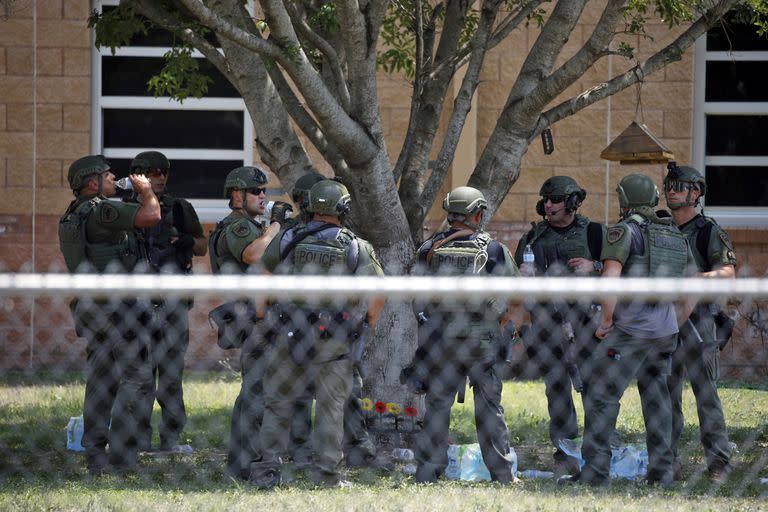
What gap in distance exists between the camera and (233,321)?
693 centimetres

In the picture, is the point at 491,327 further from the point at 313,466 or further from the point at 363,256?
the point at 313,466

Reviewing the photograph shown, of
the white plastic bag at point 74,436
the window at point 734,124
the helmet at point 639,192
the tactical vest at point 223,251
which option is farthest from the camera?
the window at point 734,124

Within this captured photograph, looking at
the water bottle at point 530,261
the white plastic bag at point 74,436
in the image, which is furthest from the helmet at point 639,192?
the white plastic bag at point 74,436

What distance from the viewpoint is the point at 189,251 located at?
7809mm

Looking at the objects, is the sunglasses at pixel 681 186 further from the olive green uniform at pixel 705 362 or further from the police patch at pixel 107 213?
the police patch at pixel 107 213

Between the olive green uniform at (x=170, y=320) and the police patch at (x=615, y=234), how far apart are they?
3.03m

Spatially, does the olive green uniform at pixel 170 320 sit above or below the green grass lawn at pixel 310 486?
above

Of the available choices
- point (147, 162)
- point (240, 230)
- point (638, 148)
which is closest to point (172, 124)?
point (147, 162)

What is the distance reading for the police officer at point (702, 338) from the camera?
6.89 metres

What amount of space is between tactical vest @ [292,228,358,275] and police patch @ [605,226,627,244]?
156cm

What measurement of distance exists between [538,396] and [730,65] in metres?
4.43

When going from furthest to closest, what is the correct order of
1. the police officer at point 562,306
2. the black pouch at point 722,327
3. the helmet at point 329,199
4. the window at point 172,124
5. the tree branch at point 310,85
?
the window at point 172,124
the police officer at point 562,306
the black pouch at point 722,327
the tree branch at point 310,85
the helmet at point 329,199

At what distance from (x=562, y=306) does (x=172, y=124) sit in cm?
566

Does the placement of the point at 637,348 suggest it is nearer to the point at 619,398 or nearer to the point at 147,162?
the point at 619,398
